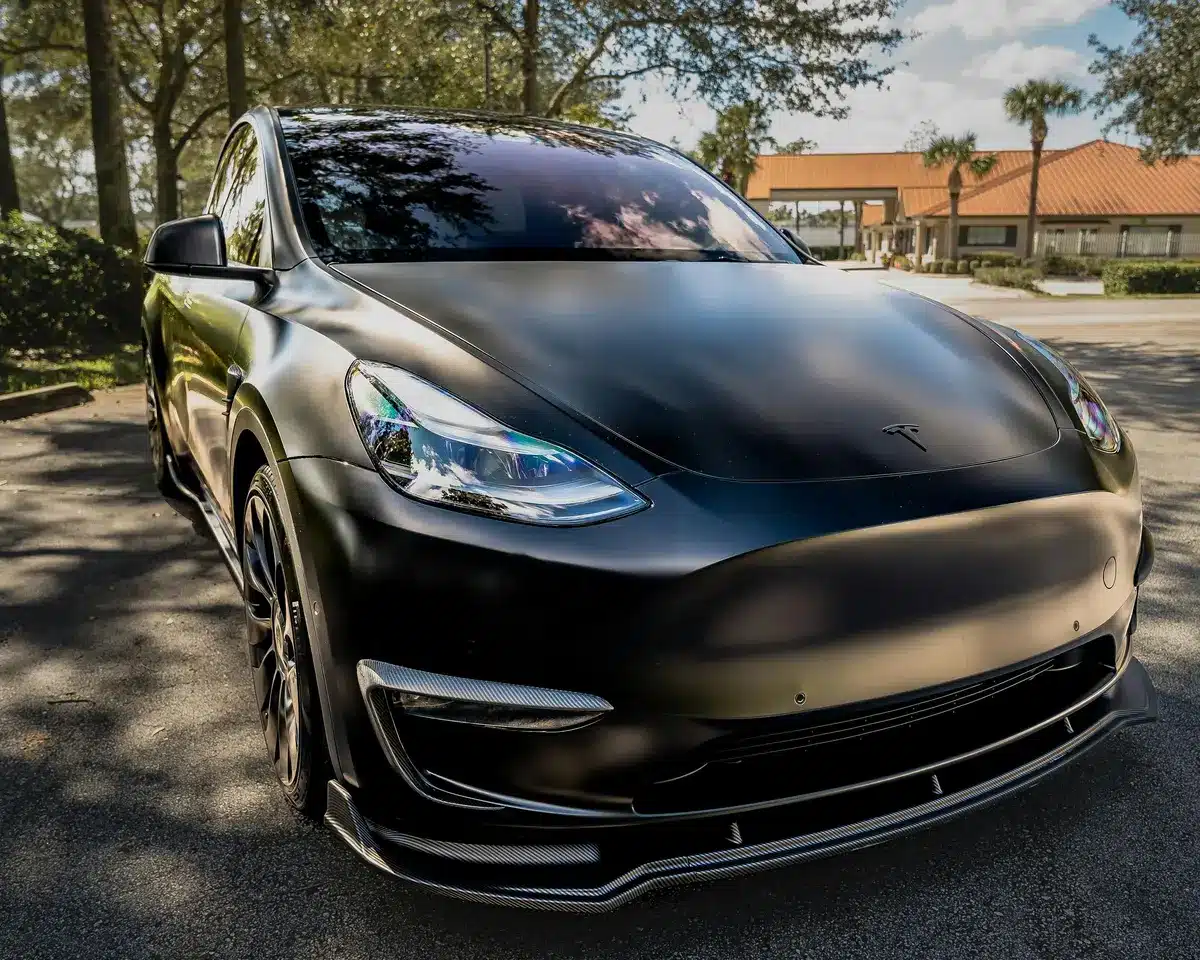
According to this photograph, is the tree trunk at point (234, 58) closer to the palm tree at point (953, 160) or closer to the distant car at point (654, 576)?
the distant car at point (654, 576)

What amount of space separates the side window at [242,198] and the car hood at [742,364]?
2.36 ft

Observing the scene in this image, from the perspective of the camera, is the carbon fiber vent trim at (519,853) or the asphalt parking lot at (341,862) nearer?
the carbon fiber vent trim at (519,853)

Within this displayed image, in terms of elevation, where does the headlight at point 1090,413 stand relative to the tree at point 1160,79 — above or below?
below

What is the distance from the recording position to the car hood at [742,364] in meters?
1.93

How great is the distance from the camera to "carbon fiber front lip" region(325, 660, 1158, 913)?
67.5 inches

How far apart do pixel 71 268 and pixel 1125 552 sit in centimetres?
1187

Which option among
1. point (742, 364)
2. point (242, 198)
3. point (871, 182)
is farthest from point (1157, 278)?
point (871, 182)

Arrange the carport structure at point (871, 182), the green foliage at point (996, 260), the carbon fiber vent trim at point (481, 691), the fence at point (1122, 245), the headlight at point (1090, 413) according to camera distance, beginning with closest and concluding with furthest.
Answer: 1. the carbon fiber vent trim at point (481, 691)
2. the headlight at point (1090, 413)
3. the green foliage at point (996, 260)
4. the fence at point (1122, 245)
5. the carport structure at point (871, 182)

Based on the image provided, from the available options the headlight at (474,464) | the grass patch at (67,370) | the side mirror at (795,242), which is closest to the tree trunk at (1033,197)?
the grass patch at (67,370)

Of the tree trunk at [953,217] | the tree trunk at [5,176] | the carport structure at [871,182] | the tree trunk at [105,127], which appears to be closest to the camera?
the tree trunk at [105,127]

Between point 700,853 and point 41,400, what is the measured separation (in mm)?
7896

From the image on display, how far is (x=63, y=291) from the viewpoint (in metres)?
11.3

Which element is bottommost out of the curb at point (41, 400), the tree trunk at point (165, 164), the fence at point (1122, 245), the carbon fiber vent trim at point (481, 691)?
the curb at point (41, 400)

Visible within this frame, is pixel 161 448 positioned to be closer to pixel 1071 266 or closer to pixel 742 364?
pixel 742 364
